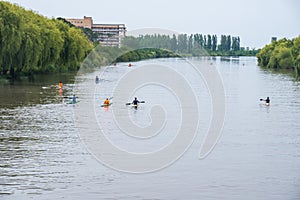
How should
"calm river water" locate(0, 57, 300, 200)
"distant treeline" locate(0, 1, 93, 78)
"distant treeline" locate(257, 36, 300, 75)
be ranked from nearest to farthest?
"calm river water" locate(0, 57, 300, 200) → "distant treeline" locate(0, 1, 93, 78) → "distant treeline" locate(257, 36, 300, 75)

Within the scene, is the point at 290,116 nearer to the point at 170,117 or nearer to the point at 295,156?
the point at 170,117

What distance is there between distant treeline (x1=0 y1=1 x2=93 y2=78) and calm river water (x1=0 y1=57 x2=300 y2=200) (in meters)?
12.6

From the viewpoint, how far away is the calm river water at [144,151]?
Result: 58.4 ft

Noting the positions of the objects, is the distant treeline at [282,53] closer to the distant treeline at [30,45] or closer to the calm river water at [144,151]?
the distant treeline at [30,45]

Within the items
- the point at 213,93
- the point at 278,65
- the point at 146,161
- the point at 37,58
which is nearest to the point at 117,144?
the point at 146,161

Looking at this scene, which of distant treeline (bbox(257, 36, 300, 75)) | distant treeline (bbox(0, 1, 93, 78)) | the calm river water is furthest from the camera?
distant treeline (bbox(257, 36, 300, 75))

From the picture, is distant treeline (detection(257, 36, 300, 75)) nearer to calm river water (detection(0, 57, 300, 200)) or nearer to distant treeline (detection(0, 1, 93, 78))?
distant treeline (detection(0, 1, 93, 78))

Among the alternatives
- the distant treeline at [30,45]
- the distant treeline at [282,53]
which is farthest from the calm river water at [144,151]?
the distant treeline at [282,53]

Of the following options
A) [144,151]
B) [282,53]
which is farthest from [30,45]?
[282,53]

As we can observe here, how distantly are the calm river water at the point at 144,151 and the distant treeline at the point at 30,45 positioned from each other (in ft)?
41.3

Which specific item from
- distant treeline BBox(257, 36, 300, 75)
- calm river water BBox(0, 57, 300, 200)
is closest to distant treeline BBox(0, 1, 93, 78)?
calm river water BBox(0, 57, 300, 200)

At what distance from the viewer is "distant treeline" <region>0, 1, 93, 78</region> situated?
166ft

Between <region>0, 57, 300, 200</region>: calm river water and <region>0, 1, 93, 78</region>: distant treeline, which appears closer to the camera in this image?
<region>0, 57, 300, 200</region>: calm river water

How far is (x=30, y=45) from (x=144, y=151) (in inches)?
1301
